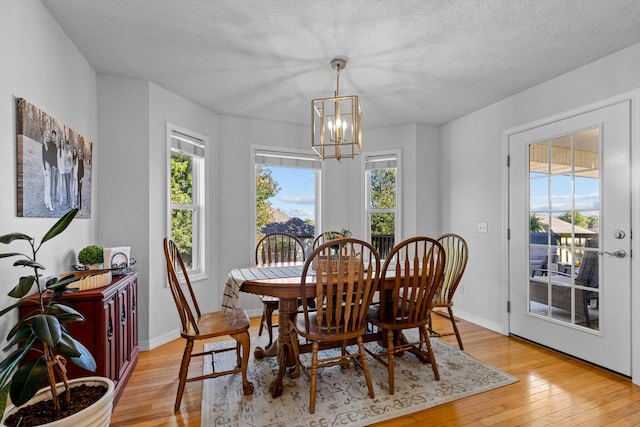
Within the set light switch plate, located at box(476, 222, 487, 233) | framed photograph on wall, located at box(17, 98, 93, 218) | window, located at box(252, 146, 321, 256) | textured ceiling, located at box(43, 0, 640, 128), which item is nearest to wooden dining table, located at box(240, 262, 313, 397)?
framed photograph on wall, located at box(17, 98, 93, 218)

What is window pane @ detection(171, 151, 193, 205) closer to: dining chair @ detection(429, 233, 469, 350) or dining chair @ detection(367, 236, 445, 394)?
dining chair @ detection(367, 236, 445, 394)

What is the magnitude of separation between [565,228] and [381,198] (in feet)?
7.03

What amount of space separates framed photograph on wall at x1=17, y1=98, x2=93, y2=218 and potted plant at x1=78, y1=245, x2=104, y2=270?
0.32 metres

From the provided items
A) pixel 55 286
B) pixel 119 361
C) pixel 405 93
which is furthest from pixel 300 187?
pixel 55 286

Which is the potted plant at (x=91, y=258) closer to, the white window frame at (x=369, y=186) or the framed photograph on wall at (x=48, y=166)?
the framed photograph on wall at (x=48, y=166)

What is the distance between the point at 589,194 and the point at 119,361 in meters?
3.77

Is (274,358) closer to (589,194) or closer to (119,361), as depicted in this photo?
(119,361)

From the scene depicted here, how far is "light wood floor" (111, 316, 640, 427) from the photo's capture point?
1.92 metres

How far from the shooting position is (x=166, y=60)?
8.71 ft

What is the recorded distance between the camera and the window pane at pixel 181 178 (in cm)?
348

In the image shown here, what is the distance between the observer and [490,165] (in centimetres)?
365

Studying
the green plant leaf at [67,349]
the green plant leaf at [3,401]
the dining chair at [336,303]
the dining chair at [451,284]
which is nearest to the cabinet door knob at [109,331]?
the green plant leaf at [67,349]

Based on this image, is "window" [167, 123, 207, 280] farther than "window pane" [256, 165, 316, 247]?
No

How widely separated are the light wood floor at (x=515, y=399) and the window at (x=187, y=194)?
118 cm
